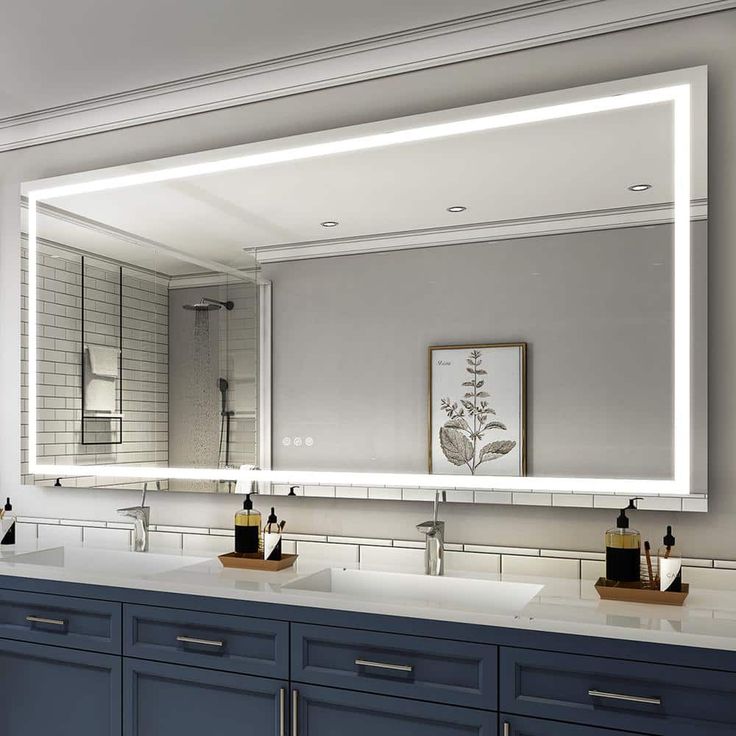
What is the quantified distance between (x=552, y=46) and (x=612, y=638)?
5.46 ft

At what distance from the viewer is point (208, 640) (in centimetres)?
216

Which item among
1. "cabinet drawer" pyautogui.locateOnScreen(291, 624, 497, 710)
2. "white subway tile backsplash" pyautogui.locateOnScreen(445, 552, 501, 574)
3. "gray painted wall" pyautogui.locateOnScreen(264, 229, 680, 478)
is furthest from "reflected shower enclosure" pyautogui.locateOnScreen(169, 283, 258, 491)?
"cabinet drawer" pyautogui.locateOnScreen(291, 624, 497, 710)

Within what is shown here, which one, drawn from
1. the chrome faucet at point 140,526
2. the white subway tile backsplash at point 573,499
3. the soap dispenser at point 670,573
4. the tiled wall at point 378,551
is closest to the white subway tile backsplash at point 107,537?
the tiled wall at point 378,551

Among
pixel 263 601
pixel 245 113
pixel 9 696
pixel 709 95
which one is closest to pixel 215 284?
pixel 245 113

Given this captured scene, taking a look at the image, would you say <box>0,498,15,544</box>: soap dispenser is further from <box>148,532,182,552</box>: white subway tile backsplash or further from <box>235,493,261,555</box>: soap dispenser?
<box>235,493,261,555</box>: soap dispenser

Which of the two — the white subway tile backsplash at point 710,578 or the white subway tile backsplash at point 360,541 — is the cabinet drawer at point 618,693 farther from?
the white subway tile backsplash at point 360,541

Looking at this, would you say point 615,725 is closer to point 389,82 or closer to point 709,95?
point 709,95

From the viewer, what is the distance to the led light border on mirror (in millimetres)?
2188

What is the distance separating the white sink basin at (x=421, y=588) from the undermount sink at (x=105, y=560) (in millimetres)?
533

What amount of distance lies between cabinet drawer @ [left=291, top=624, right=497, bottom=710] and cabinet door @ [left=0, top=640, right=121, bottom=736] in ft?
2.07

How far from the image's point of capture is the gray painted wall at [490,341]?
88.0 inches

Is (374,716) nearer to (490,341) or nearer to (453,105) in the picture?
(490,341)

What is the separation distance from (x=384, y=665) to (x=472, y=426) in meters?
0.76

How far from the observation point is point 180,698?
219 cm
